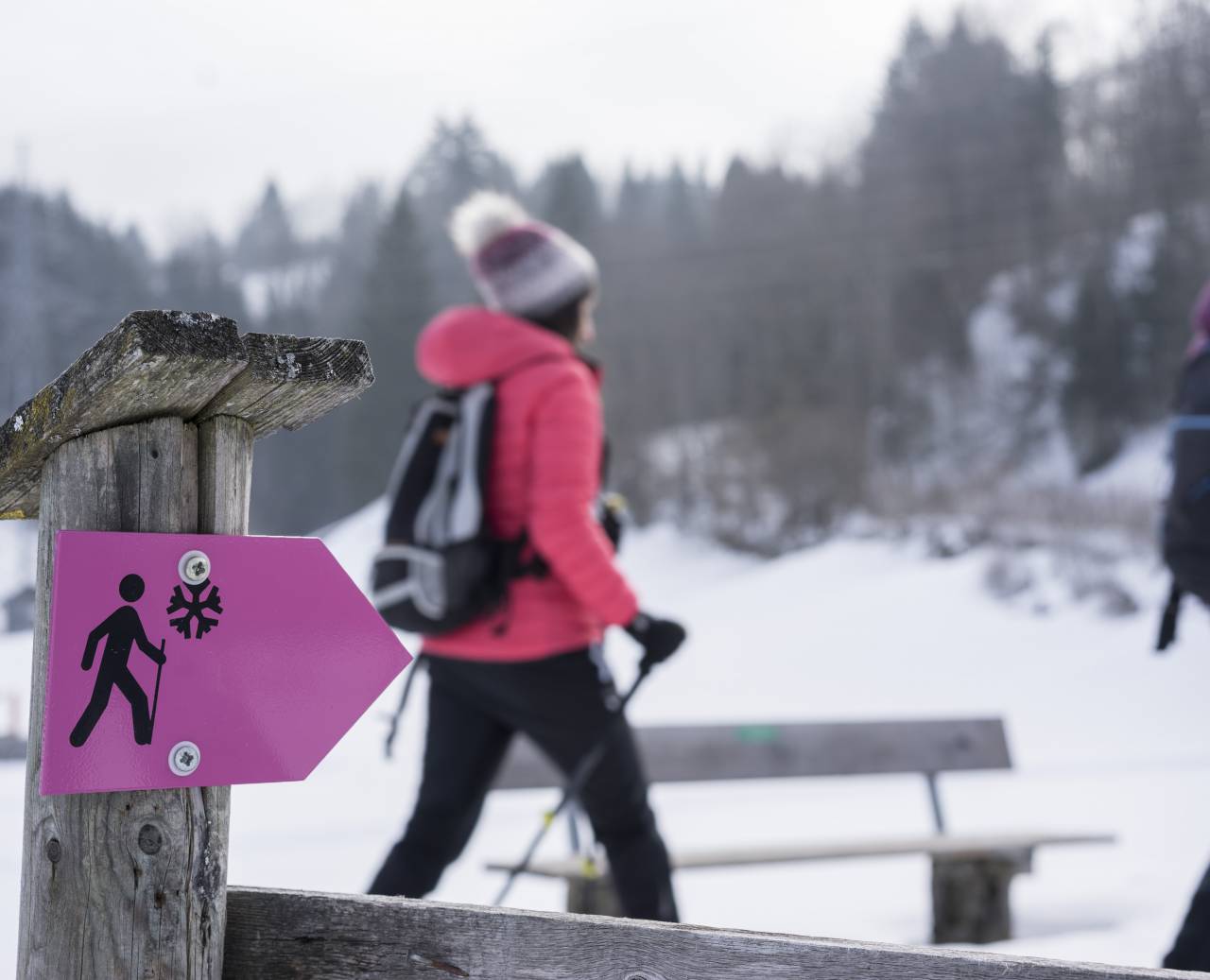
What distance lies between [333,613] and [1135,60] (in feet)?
118

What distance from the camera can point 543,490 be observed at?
8.60 ft

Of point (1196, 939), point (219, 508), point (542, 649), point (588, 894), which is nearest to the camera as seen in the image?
point (219, 508)

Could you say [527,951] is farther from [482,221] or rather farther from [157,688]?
[482,221]

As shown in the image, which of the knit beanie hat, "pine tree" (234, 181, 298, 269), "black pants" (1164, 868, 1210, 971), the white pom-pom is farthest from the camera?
"pine tree" (234, 181, 298, 269)

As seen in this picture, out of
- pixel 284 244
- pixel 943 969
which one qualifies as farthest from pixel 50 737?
pixel 284 244

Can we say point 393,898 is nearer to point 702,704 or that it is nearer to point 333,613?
point 333,613

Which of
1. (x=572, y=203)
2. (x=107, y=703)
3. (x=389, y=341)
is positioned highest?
(x=572, y=203)

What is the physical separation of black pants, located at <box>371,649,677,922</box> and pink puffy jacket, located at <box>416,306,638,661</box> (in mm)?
59

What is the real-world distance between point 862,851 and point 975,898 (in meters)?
0.43

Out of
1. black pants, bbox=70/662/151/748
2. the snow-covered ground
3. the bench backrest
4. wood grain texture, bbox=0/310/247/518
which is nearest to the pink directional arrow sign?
black pants, bbox=70/662/151/748

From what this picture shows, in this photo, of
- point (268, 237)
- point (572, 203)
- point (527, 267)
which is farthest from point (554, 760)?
point (572, 203)

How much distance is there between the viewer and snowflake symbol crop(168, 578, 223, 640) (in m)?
1.06

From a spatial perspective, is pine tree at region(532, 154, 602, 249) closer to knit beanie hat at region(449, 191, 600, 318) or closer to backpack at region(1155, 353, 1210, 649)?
knit beanie hat at region(449, 191, 600, 318)

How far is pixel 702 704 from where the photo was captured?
981 centimetres
